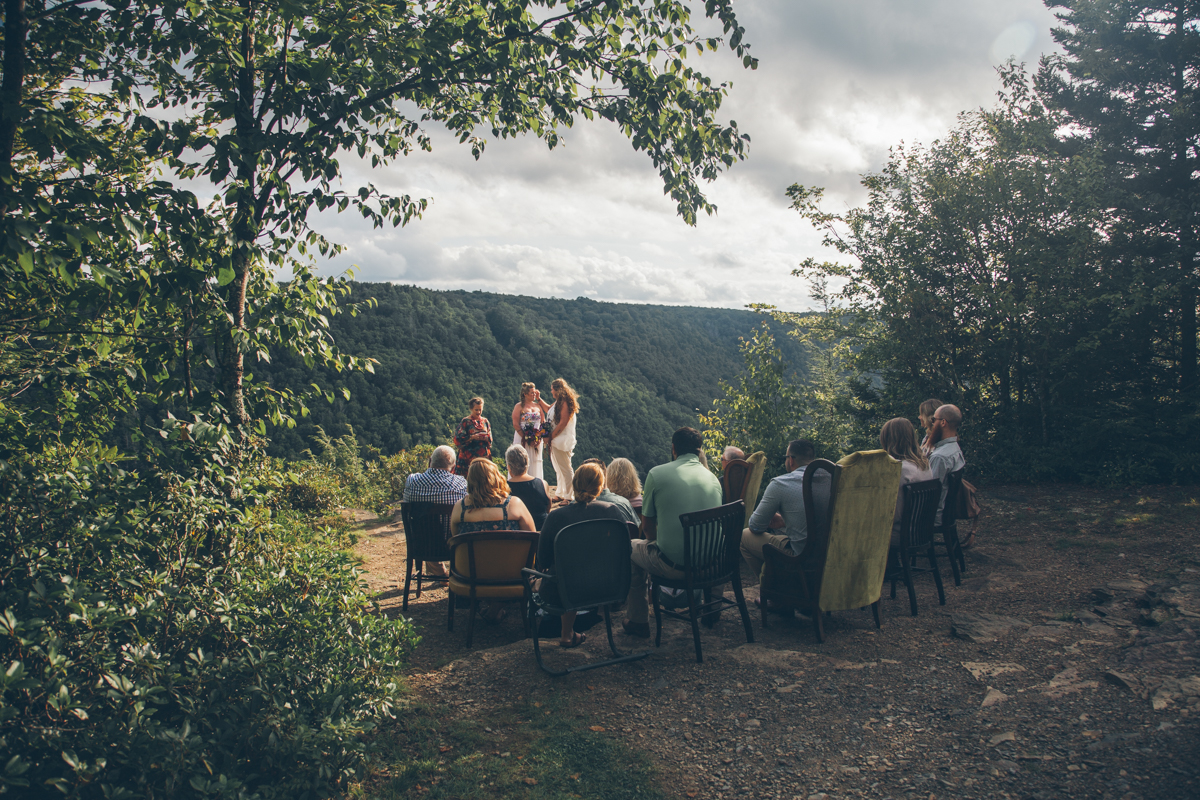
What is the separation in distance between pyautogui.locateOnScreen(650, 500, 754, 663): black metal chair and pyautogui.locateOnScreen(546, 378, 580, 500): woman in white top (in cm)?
470

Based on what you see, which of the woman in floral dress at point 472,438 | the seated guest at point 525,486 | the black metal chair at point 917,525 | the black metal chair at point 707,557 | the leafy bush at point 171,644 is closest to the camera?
the leafy bush at point 171,644

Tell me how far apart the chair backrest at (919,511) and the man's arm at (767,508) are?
109 centimetres

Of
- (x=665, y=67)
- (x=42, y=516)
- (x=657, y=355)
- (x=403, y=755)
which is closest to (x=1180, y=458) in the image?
(x=665, y=67)

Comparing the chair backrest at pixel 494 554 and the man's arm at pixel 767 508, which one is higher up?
the man's arm at pixel 767 508

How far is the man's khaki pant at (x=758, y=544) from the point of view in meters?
4.39

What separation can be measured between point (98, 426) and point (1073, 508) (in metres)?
9.11

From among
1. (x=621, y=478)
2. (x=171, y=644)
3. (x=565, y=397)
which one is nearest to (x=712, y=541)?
(x=621, y=478)

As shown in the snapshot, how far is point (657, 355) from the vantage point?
205ft

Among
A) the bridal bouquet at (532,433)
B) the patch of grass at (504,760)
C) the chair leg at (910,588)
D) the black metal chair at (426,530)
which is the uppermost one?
the bridal bouquet at (532,433)

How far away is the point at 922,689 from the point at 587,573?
1.91 m

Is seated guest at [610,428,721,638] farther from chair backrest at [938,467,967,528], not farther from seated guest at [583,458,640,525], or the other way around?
chair backrest at [938,467,967,528]

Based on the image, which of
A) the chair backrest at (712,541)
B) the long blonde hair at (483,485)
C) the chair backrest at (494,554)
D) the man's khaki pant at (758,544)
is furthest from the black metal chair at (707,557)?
the long blonde hair at (483,485)

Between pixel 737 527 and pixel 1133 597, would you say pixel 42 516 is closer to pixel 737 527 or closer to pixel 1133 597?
pixel 737 527

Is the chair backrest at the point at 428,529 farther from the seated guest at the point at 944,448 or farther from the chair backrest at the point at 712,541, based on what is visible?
the seated guest at the point at 944,448
